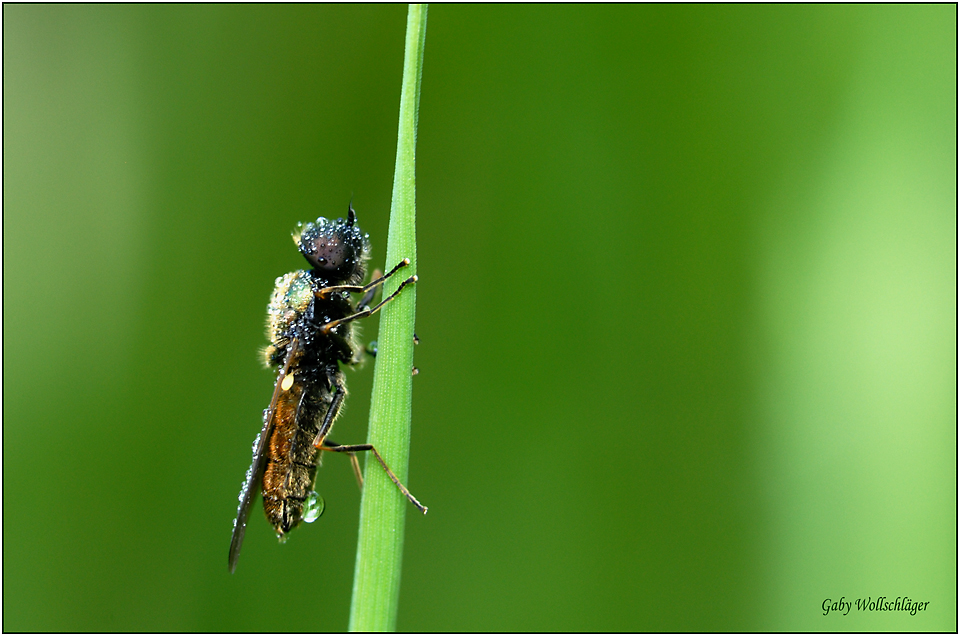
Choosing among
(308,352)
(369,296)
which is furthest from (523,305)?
(308,352)

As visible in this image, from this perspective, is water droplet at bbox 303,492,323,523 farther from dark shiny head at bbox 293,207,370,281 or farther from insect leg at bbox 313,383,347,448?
dark shiny head at bbox 293,207,370,281

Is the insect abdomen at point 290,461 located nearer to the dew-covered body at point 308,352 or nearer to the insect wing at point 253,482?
the dew-covered body at point 308,352

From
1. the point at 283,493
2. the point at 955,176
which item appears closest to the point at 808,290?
the point at 955,176

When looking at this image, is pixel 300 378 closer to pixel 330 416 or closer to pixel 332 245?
pixel 330 416

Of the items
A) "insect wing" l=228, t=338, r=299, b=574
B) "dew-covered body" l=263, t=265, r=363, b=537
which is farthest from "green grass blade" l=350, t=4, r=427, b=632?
"dew-covered body" l=263, t=265, r=363, b=537

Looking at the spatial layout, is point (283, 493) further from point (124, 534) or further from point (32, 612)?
point (32, 612)

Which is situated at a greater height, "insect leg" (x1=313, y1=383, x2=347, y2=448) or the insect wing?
"insect leg" (x1=313, y1=383, x2=347, y2=448)

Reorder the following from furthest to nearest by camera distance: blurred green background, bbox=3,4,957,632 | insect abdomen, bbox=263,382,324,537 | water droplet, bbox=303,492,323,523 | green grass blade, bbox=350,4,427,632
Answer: insect abdomen, bbox=263,382,324,537
water droplet, bbox=303,492,323,523
blurred green background, bbox=3,4,957,632
green grass blade, bbox=350,4,427,632
